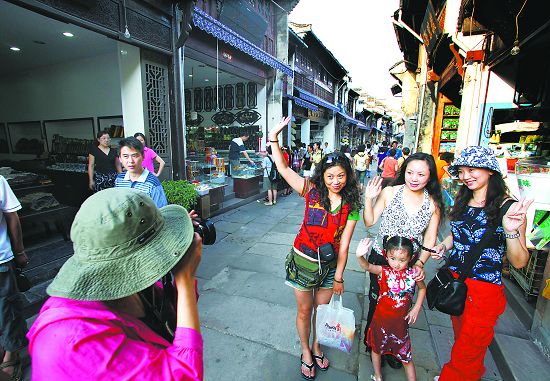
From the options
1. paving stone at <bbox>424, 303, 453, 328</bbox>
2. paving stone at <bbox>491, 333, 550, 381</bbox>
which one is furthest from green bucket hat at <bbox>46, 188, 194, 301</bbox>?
paving stone at <bbox>424, 303, 453, 328</bbox>

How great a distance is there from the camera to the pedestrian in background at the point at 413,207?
86.8 inches

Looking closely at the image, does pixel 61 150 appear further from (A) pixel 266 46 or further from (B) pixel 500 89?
(B) pixel 500 89

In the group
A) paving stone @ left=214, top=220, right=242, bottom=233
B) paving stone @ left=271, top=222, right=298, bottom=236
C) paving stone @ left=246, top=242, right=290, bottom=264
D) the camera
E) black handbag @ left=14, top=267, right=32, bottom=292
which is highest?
the camera

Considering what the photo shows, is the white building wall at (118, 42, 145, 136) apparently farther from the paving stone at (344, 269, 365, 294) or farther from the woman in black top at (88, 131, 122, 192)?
the paving stone at (344, 269, 365, 294)

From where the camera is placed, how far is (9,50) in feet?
21.3

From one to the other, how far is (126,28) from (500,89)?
20.7 ft

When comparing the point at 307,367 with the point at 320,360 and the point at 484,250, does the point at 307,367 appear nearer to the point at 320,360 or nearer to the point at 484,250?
the point at 320,360

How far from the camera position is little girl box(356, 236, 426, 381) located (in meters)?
2.05

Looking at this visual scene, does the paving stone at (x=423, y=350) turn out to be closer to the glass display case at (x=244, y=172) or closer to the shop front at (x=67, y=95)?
the shop front at (x=67, y=95)

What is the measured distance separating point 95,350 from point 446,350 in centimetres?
293

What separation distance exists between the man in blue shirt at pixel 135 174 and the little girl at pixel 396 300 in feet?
6.94

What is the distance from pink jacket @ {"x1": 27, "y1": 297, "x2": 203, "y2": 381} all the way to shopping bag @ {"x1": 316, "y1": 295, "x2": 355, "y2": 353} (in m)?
1.37

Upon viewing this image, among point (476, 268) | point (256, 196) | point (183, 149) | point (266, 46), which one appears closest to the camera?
point (476, 268)

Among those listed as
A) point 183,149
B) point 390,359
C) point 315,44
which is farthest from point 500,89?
point 315,44
